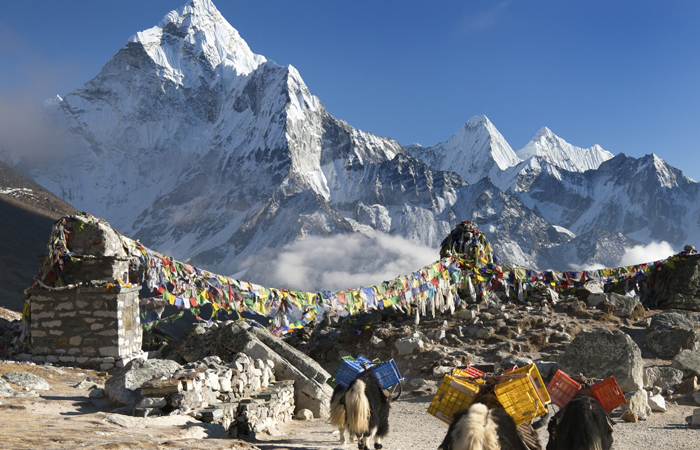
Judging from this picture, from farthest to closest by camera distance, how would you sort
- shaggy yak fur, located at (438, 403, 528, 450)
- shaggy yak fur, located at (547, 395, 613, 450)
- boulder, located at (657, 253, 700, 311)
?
boulder, located at (657, 253, 700, 311) < shaggy yak fur, located at (547, 395, 613, 450) < shaggy yak fur, located at (438, 403, 528, 450)

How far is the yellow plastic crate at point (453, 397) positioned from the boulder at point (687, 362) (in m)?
6.34

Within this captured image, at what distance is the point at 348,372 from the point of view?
669 centimetres

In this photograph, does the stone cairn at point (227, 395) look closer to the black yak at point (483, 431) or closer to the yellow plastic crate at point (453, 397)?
the yellow plastic crate at point (453, 397)

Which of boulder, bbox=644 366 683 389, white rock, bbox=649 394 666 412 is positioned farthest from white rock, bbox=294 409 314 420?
boulder, bbox=644 366 683 389

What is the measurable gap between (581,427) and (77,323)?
8416 mm

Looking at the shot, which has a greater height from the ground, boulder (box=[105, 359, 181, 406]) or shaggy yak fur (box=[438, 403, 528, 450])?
boulder (box=[105, 359, 181, 406])

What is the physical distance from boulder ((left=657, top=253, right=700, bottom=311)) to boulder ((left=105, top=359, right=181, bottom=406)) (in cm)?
1265

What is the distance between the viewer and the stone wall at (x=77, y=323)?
993 centimetres

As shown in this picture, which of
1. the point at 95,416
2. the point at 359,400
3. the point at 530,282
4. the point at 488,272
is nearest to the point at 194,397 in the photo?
the point at 95,416

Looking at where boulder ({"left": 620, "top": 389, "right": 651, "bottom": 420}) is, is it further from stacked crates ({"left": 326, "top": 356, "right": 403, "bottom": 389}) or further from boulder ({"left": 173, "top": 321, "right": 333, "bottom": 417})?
boulder ({"left": 173, "top": 321, "right": 333, "bottom": 417})

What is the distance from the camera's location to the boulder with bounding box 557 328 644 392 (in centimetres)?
895

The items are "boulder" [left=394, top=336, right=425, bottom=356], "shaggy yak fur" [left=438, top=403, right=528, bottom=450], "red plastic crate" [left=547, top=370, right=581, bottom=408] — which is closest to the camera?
"shaggy yak fur" [left=438, top=403, right=528, bottom=450]

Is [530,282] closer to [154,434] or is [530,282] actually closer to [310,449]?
[310,449]

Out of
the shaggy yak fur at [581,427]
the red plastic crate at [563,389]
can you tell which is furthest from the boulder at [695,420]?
the shaggy yak fur at [581,427]
